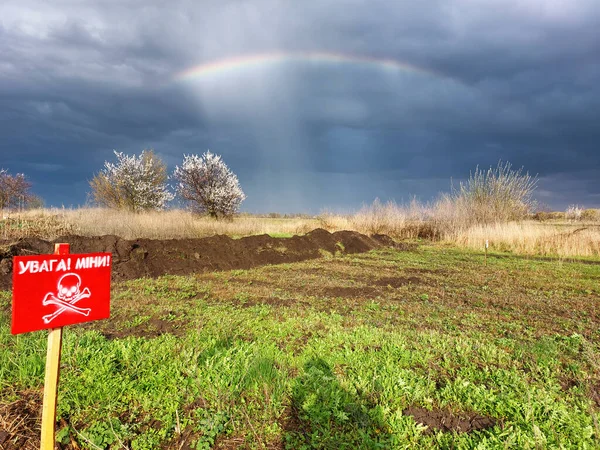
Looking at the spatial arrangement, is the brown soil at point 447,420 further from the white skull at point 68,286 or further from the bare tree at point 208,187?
the bare tree at point 208,187

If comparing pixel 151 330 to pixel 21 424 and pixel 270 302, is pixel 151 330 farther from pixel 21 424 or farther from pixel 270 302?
pixel 270 302

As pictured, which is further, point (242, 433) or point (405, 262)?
point (405, 262)

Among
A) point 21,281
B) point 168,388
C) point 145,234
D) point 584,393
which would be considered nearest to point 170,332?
point 168,388

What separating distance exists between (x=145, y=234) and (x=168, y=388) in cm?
1477

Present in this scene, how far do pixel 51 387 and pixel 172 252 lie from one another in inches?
369

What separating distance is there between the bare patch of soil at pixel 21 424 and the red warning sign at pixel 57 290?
1.25 m

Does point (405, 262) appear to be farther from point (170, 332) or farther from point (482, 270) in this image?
point (170, 332)

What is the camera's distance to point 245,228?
23.9m

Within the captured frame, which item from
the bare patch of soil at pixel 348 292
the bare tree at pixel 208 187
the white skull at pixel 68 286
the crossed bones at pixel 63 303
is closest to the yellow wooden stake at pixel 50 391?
the crossed bones at pixel 63 303

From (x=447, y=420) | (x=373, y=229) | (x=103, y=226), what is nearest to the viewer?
(x=447, y=420)

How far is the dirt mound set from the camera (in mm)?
9805

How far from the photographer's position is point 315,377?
3570mm

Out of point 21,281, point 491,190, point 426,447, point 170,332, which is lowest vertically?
point 426,447

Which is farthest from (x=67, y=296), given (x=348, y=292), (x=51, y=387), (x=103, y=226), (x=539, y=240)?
(x=539, y=240)
